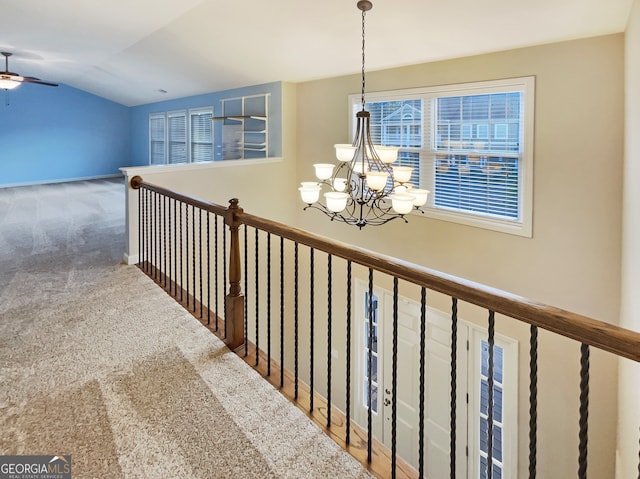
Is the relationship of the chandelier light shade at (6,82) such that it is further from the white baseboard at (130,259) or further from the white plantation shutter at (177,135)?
the white baseboard at (130,259)

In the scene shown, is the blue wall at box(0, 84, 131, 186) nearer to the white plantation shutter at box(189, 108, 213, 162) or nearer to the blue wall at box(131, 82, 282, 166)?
the blue wall at box(131, 82, 282, 166)

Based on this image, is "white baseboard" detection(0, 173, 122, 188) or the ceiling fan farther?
"white baseboard" detection(0, 173, 122, 188)

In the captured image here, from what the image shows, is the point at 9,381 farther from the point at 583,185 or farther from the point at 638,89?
the point at 583,185

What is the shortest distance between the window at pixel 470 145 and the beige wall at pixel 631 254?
0.86 m

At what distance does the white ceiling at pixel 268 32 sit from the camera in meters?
3.28

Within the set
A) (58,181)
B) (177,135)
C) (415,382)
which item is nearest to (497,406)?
(415,382)

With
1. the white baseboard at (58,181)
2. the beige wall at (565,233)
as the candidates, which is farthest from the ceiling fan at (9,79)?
the beige wall at (565,233)

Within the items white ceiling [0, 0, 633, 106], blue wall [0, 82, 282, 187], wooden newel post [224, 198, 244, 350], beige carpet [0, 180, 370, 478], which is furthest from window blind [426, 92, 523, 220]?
blue wall [0, 82, 282, 187]

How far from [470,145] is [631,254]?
193 cm

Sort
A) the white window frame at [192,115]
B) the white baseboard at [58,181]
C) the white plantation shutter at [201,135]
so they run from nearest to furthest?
the white window frame at [192,115] < the white plantation shutter at [201,135] < the white baseboard at [58,181]

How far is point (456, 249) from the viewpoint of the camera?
4.46 m

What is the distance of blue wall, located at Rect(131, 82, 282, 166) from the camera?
241 inches

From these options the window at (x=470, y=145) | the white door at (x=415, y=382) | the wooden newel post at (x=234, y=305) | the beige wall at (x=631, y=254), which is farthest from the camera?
the white door at (x=415, y=382)

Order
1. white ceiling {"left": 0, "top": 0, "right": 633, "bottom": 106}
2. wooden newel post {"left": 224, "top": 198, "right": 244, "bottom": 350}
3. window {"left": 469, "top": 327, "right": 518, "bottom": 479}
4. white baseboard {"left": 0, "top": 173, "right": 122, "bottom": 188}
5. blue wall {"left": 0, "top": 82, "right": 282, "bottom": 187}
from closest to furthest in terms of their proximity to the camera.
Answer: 1. wooden newel post {"left": 224, "top": 198, "right": 244, "bottom": 350}
2. white ceiling {"left": 0, "top": 0, "right": 633, "bottom": 106}
3. window {"left": 469, "top": 327, "right": 518, "bottom": 479}
4. blue wall {"left": 0, "top": 82, "right": 282, "bottom": 187}
5. white baseboard {"left": 0, "top": 173, "right": 122, "bottom": 188}
